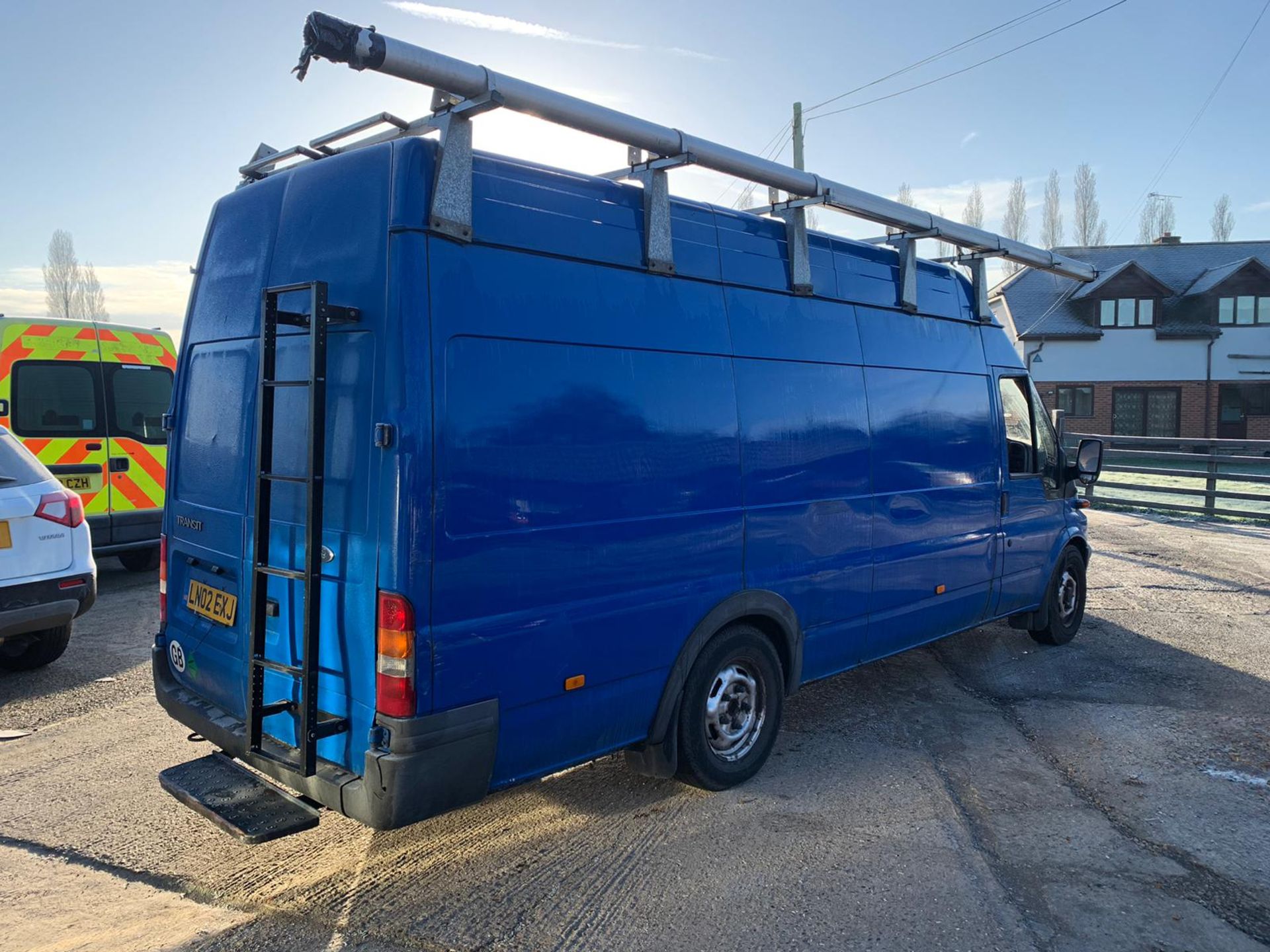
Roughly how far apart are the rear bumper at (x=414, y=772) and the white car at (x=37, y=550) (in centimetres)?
302

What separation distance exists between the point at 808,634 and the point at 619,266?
216 cm

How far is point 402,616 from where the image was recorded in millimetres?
3004

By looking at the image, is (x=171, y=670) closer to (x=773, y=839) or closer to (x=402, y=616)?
(x=402, y=616)

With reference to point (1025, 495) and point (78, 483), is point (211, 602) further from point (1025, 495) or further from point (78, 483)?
point (78, 483)

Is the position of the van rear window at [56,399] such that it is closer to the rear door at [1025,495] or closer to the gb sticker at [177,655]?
the gb sticker at [177,655]

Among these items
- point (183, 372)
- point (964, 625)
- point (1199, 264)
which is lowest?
point (964, 625)

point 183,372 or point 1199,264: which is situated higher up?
point 1199,264

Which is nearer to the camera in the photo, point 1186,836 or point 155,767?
point 1186,836

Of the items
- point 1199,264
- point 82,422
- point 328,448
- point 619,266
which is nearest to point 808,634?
point 619,266

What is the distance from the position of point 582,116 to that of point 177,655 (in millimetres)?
2959

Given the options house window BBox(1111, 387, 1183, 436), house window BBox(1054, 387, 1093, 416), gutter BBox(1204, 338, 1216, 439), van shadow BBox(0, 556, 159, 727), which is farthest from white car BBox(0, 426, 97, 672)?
gutter BBox(1204, 338, 1216, 439)

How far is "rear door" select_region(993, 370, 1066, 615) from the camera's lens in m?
6.26

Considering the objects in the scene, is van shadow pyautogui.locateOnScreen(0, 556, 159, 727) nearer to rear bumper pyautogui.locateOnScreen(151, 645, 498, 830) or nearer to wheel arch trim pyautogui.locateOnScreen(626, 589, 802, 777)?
rear bumper pyautogui.locateOnScreen(151, 645, 498, 830)

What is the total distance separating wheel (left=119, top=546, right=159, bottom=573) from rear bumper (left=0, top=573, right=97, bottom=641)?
13.3ft
